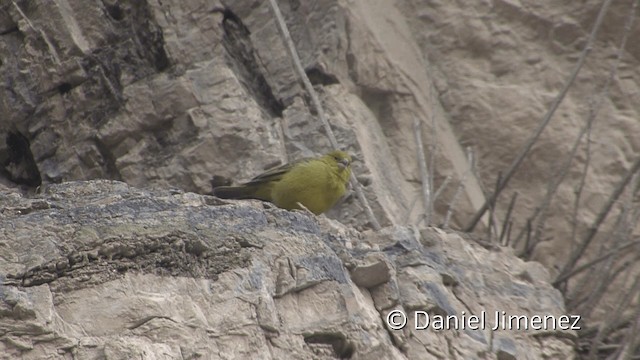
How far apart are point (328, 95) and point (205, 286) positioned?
2910 mm

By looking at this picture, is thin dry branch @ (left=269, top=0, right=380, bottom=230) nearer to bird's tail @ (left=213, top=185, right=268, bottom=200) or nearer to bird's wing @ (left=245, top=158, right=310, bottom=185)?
bird's wing @ (left=245, top=158, right=310, bottom=185)

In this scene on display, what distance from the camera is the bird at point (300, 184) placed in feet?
21.8

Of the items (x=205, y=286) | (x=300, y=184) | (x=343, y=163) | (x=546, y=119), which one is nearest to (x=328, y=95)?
(x=343, y=163)

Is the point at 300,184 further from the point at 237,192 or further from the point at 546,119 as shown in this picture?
the point at 546,119

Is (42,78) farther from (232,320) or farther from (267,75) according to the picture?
(232,320)

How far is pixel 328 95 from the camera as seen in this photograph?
7332 millimetres

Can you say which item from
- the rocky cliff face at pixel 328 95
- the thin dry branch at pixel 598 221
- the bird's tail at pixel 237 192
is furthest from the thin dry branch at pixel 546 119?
the bird's tail at pixel 237 192

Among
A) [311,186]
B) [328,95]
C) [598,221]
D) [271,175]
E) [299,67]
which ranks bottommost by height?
[598,221]

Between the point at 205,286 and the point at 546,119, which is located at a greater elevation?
the point at 205,286

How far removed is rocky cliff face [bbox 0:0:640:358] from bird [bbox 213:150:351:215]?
0.26 meters

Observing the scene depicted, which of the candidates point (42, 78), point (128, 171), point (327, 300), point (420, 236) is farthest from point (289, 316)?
point (42, 78)

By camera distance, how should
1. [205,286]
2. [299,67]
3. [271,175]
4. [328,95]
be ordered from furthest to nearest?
[328,95] → [271,175] → [299,67] → [205,286]

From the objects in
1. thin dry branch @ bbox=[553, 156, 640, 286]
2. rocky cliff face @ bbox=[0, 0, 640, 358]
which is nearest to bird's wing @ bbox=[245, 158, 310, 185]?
rocky cliff face @ bbox=[0, 0, 640, 358]

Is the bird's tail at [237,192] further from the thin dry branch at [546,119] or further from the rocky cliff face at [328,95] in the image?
the thin dry branch at [546,119]
